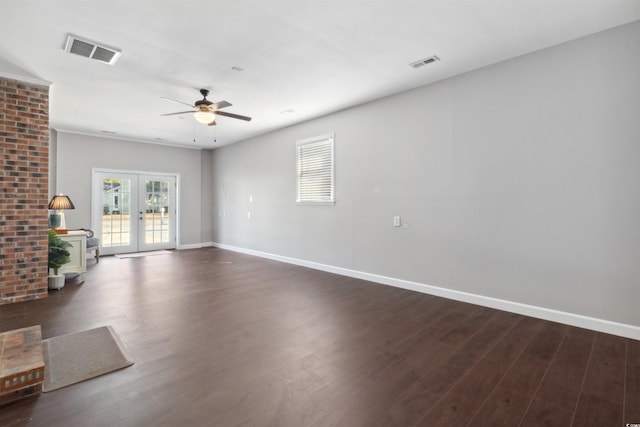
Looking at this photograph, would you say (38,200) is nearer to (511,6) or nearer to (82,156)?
(82,156)

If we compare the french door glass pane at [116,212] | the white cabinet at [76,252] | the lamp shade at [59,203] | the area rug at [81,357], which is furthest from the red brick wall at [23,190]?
the french door glass pane at [116,212]

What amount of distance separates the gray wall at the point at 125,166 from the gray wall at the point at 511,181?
4.99 meters

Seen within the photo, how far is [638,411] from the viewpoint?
1838 mm

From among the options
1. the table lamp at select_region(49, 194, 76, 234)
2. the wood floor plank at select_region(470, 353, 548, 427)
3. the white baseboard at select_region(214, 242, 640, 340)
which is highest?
the table lamp at select_region(49, 194, 76, 234)

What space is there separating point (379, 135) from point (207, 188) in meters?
6.04

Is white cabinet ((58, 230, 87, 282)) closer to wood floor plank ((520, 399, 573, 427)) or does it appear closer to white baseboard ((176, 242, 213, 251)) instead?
white baseboard ((176, 242, 213, 251))

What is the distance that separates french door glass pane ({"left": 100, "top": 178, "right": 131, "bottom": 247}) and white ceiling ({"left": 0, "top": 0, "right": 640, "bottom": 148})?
9.69 feet

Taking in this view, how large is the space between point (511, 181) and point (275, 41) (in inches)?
120

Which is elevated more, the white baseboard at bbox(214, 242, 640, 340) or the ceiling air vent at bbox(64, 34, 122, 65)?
the ceiling air vent at bbox(64, 34, 122, 65)

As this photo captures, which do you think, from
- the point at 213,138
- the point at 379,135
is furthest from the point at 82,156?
the point at 379,135

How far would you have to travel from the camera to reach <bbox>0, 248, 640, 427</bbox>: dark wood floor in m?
1.81

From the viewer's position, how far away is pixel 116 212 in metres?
7.47

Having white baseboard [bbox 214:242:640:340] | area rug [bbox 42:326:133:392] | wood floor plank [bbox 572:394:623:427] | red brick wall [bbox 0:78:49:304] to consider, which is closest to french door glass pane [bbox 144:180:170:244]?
red brick wall [bbox 0:78:49:304]

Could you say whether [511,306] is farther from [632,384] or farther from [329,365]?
[329,365]
